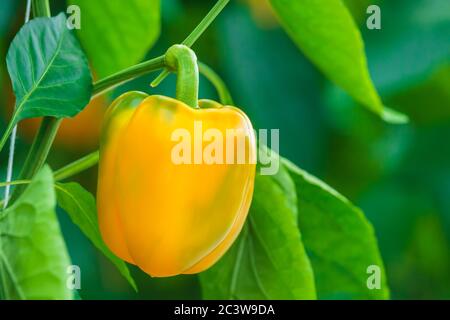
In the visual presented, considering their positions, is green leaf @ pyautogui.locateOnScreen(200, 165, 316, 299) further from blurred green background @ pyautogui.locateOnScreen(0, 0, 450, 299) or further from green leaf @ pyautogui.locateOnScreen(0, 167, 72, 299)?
blurred green background @ pyautogui.locateOnScreen(0, 0, 450, 299)

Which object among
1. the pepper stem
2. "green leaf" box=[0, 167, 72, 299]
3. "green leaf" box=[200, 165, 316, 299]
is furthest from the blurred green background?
"green leaf" box=[0, 167, 72, 299]

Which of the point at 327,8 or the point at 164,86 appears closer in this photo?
the point at 327,8

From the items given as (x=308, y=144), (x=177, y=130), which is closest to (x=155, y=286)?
(x=308, y=144)

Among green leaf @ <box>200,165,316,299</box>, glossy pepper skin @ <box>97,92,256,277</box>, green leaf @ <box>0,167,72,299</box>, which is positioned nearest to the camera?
green leaf @ <box>0,167,72,299</box>

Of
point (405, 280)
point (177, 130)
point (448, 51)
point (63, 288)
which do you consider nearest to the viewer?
point (63, 288)

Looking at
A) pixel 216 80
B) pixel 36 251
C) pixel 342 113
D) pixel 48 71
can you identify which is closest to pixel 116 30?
pixel 216 80
